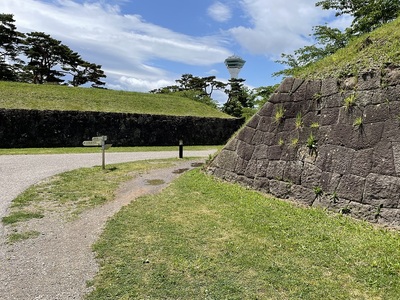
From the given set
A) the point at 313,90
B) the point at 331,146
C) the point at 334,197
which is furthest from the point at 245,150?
the point at 334,197

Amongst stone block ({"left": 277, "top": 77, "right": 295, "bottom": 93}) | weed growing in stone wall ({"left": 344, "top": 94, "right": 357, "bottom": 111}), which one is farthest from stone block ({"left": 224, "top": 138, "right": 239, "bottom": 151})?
weed growing in stone wall ({"left": 344, "top": 94, "right": 357, "bottom": 111})

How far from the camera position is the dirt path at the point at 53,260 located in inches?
112

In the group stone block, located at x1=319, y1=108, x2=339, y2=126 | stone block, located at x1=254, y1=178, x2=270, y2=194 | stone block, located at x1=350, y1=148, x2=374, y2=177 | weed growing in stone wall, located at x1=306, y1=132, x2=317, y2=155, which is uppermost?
stone block, located at x1=319, y1=108, x2=339, y2=126

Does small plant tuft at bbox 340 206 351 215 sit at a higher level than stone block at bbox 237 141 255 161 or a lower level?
lower

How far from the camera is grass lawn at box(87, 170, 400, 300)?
2842 mm

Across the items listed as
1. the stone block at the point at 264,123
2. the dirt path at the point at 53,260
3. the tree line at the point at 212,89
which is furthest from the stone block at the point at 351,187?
the tree line at the point at 212,89

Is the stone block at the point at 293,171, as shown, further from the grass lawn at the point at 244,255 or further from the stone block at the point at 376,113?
the stone block at the point at 376,113

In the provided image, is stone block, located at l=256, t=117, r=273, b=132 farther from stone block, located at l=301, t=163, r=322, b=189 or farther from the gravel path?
the gravel path

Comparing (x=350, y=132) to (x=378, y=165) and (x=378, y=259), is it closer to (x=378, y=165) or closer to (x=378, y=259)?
(x=378, y=165)

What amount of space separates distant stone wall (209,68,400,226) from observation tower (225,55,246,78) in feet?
40.9

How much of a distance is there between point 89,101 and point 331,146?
1774 cm

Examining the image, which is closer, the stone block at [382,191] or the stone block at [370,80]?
the stone block at [382,191]

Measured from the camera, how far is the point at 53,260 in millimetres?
3469

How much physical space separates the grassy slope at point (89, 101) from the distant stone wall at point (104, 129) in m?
0.80
